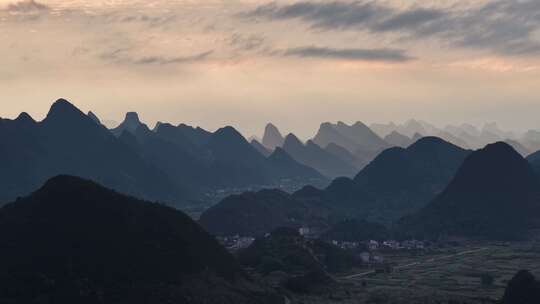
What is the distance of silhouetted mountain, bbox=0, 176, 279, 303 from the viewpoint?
3164 inches

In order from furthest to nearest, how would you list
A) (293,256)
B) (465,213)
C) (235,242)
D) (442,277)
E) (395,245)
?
(465,213) < (395,245) < (235,242) < (293,256) < (442,277)

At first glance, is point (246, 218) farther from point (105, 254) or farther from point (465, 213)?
point (105, 254)

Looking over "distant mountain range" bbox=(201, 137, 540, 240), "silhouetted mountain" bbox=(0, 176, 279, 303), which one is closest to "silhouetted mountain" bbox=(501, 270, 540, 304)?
"silhouetted mountain" bbox=(0, 176, 279, 303)

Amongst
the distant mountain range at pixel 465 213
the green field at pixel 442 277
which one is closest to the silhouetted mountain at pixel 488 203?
the distant mountain range at pixel 465 213

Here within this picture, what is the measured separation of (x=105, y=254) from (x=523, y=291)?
51776 mm

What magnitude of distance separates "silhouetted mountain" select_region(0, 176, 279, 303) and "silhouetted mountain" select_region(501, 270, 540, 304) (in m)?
30.3

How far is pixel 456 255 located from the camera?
148750 millimetres

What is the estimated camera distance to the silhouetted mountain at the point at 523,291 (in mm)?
86688

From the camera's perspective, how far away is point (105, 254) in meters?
87.9

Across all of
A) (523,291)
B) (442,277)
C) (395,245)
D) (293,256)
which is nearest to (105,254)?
(293,256)

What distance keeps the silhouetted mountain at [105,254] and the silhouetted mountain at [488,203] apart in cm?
9267

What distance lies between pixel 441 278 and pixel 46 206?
214 feet

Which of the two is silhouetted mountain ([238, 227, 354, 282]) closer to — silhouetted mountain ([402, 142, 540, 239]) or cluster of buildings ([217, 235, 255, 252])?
cluster of buildings ([217, 235, 255, 252])

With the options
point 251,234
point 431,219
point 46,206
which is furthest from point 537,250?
point 46,206
